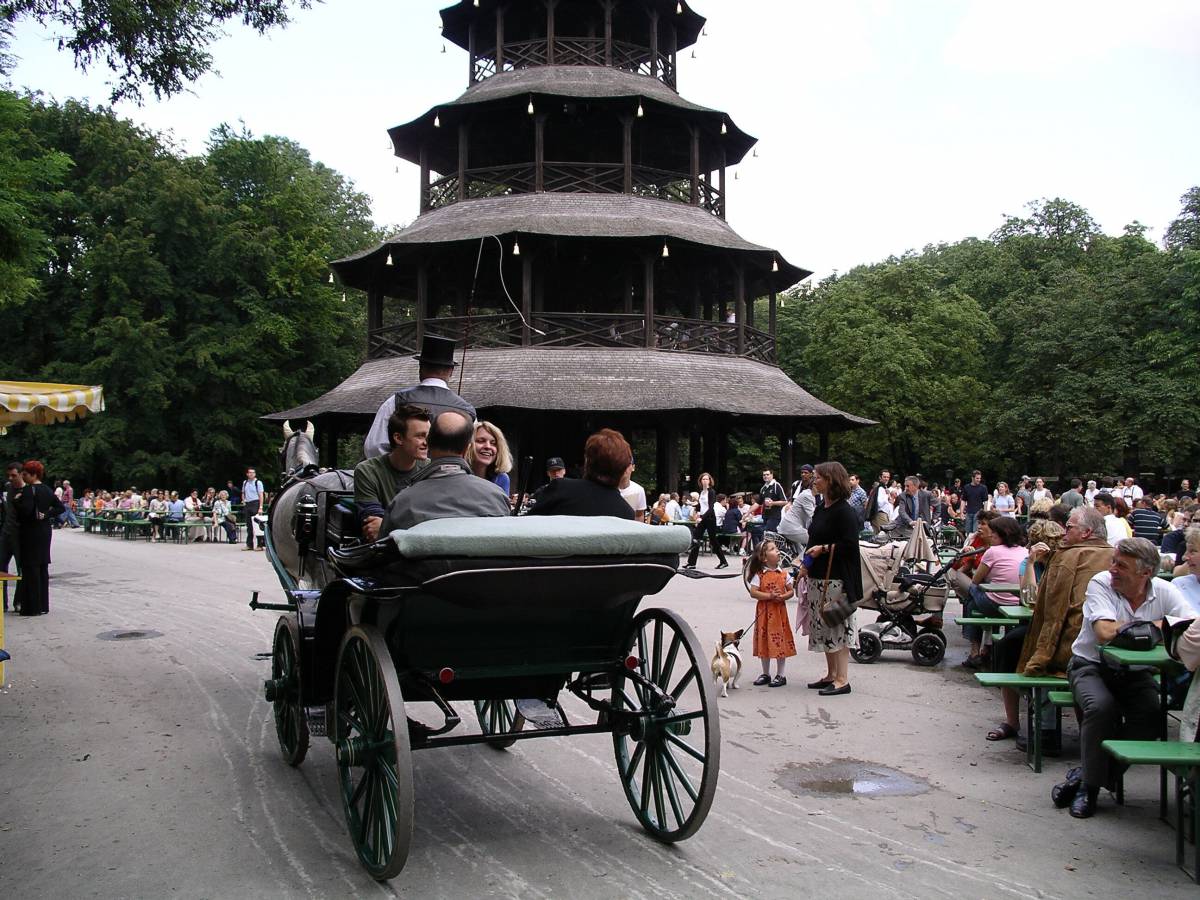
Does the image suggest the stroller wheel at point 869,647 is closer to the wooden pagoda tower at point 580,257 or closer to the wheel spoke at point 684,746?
the wheel spoke at point 684,746

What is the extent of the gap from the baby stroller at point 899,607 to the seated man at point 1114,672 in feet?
14.0

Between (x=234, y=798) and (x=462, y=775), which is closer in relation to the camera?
(x=234, y=798)

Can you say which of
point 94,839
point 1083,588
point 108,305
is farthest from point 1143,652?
point 108,305

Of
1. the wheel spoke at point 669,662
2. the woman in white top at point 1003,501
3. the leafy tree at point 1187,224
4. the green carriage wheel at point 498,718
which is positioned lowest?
the green carriage wheel at point 498,718

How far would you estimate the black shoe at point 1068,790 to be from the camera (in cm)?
579

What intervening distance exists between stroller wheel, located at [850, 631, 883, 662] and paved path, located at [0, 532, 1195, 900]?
4.50 feet

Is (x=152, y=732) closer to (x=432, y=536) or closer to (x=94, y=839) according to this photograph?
(x=94, y=839)

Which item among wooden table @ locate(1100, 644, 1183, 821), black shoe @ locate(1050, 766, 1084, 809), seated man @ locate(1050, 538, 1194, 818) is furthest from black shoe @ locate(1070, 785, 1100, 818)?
wooden table @ locate(1100, 644, 1183, 821)

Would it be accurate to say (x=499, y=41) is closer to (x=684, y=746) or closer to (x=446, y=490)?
(x=446, y=490)

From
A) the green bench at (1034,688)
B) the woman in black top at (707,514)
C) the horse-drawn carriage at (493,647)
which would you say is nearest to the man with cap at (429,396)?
the horse-drawn carriage at (493,647)

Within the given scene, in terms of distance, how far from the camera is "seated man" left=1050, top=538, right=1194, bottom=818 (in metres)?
5.66

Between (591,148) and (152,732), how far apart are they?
29523 millimetres

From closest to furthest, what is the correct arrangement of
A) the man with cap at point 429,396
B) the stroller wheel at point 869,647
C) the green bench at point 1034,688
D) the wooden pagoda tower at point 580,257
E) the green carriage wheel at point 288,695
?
the green carriage wheel at point 288,695
the man with cap at point 429,396
the green bench at point 1034,688
the stroller wheel at point 869,647
the wooden pagoda tower at point 580,257

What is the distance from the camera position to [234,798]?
19.1 feet
